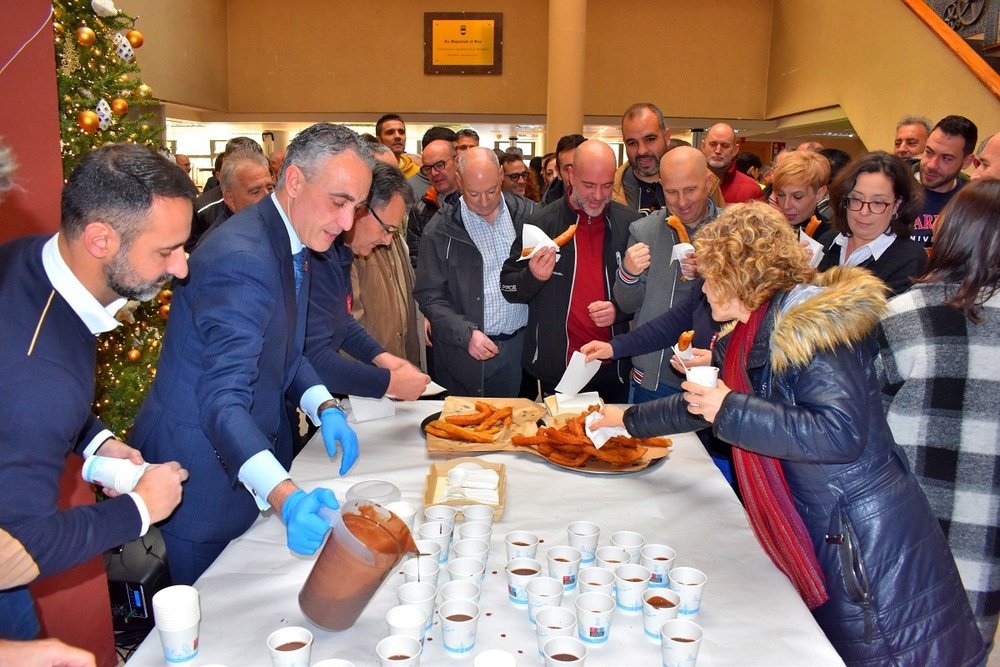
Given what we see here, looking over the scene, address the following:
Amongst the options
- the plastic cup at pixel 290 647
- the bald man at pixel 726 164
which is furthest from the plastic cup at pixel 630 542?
the bald man at pixel 726 164

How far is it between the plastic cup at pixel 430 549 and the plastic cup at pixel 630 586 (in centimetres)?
38

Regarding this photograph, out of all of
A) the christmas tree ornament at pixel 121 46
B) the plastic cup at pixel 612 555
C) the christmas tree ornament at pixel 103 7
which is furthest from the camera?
the christmas tree ornament at pixel 121 46

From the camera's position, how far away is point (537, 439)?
2443 millimetres

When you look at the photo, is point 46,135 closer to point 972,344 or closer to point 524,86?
point 972,344

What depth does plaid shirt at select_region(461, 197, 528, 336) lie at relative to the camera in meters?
3.67

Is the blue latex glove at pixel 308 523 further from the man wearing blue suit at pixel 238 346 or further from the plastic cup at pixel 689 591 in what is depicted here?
the plastic cup at pixel 689 591

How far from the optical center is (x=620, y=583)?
1493 mm

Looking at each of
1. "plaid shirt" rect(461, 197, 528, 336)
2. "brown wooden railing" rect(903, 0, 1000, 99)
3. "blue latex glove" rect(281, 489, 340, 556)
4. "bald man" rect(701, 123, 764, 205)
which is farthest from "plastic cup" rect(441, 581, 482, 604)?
"brown wooden railing" rect(903, 0, 1000, 99)

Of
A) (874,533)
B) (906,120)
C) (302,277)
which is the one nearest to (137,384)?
(302,277)

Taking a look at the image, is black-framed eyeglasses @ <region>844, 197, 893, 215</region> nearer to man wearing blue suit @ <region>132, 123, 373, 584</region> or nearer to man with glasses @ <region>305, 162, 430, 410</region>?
man with glasses @ <region>305, 162, 430, 410</region>

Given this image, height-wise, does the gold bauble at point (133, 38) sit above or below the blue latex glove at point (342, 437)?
above

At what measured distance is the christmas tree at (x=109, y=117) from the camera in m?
2.93

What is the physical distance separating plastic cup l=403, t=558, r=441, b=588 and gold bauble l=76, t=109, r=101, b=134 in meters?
2.33

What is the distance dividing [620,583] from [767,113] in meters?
11.3
